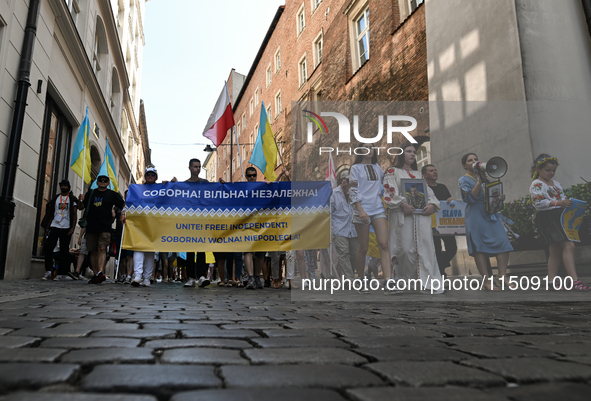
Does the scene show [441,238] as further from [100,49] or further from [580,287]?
[100,49]

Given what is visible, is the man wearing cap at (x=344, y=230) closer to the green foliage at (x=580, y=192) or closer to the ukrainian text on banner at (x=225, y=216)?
the ukrainian text on banner at (x=225, y=216)

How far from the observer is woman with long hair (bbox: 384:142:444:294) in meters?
6.42

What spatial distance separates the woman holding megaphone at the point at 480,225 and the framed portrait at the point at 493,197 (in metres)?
0.05

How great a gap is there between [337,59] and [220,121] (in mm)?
8150

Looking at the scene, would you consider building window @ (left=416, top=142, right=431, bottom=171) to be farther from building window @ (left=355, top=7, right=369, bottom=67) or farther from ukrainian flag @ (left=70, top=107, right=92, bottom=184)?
building window @ (left=355, top=7, right=369, bottom=67)

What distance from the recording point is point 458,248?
6.35 m

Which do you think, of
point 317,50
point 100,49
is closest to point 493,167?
point 100,49

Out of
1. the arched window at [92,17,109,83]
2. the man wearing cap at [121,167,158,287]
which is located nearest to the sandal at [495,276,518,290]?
the man wearing cap at [121,167,158,287]

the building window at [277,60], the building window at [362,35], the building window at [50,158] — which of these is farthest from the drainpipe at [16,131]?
the building window at [277,60]

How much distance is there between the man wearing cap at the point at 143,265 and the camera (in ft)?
25.2

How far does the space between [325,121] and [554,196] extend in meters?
3.18

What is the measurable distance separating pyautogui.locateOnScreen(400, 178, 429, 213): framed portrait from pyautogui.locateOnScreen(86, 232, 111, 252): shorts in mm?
5068

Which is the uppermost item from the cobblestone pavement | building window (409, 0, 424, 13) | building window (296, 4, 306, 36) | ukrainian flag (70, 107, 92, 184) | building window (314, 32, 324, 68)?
building window (296, 4, 306, 36)

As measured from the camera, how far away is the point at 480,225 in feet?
21.2
